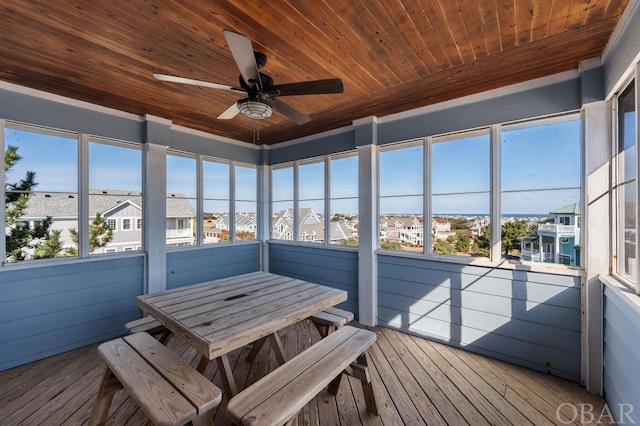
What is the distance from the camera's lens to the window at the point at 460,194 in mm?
2711

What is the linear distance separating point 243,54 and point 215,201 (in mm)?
2934

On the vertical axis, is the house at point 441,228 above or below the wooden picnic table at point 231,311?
above

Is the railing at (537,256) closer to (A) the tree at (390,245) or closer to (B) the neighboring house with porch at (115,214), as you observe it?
(A) the tree at (390,245)

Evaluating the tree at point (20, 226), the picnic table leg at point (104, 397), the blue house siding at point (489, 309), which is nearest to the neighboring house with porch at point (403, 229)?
the blue house siding at point (489, 309)

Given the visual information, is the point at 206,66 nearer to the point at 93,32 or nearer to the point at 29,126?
the point at 93,32

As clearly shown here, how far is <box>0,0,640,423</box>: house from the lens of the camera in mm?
1678

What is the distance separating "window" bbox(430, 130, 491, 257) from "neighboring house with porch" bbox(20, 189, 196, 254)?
10.9 feet

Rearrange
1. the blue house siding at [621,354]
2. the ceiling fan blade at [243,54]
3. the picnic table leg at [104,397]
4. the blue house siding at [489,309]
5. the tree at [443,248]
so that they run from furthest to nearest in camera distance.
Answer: the tree at [443,248] → the blue house siding at [489,309] → the picnic table leg at [104,397] → the blue house siding at [621,354] → the ceiling fan blade at [243,54]

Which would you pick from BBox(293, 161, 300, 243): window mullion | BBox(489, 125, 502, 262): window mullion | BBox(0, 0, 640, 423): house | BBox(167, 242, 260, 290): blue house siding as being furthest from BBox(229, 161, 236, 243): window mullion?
BBox(489, 125, 502, 262): window mullion

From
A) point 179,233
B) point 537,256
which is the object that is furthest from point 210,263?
point 537,256

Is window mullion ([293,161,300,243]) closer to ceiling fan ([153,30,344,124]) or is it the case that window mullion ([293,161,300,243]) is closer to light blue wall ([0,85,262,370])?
light blue wall ([0,85,262,370])

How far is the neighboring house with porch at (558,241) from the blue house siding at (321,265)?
1868 mm

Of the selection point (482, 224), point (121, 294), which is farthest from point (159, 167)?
Answer: point (482, 224)

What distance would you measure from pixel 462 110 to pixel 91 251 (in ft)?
14.4
